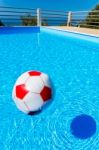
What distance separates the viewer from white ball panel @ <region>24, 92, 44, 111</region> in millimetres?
2197

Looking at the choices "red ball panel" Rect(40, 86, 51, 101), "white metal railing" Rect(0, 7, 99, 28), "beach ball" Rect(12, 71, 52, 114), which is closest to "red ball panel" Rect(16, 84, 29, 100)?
"beach ball" Rect(12, 71, 52, 114)

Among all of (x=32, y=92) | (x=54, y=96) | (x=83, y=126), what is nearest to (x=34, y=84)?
(x=32, y=92)

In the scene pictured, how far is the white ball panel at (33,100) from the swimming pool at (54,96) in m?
0.23

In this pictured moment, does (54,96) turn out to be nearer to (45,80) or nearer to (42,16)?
(45,80)

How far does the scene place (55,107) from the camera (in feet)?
11.2

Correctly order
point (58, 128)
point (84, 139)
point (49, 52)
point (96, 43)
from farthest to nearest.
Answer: point (96, 43)
point (49, 52)
point (58, 128)
point (84, 139)

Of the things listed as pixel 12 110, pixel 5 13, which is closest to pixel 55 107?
pixel 12 110

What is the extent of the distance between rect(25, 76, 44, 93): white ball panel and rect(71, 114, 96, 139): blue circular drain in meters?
0.94

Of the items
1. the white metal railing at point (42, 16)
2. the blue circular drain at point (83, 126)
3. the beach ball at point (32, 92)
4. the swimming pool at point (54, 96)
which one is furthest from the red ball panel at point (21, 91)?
the white metal railing at point (42, 16)

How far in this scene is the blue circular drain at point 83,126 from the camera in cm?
279

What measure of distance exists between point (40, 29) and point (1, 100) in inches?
352

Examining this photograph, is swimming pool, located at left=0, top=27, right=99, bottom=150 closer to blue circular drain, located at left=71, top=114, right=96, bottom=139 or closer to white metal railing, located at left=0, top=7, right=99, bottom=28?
blue circular drain, located at left=71, top=114, right=96, bottom=139

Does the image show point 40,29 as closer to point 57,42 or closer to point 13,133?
point 57,42

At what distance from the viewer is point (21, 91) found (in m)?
2.26
